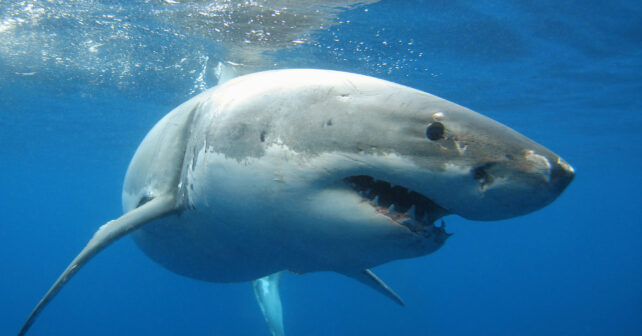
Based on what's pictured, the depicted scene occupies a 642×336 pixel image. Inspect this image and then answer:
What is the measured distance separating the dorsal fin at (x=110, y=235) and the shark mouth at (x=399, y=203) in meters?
1.62

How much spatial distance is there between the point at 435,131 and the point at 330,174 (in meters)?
0.57

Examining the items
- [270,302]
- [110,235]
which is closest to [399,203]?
[110,235]

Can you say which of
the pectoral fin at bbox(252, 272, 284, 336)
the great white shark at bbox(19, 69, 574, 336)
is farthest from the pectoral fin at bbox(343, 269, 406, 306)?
the pectoral fin at bbox(252, 272, 284, 336)

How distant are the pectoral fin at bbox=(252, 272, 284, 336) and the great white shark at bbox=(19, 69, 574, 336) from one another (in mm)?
6110

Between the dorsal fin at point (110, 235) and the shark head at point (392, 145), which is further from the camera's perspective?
the dorsal fin at point (110, 235)

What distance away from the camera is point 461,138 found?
6.12ft

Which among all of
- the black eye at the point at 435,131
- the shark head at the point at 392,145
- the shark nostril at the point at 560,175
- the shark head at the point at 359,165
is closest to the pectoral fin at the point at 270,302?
the shark head at the point at 359,165

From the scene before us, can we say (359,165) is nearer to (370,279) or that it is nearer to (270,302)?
(370,279)

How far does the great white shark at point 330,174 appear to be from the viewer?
1801mm

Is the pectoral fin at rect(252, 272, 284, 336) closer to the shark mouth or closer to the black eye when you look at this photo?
the shark mouth

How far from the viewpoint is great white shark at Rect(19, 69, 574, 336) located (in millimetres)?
1801

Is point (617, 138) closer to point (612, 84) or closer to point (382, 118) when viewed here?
point (612, 84)

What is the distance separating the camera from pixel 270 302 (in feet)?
30.4

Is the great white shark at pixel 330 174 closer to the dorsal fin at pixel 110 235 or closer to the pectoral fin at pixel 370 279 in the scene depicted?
the dorsal fin at pixel 110 235
